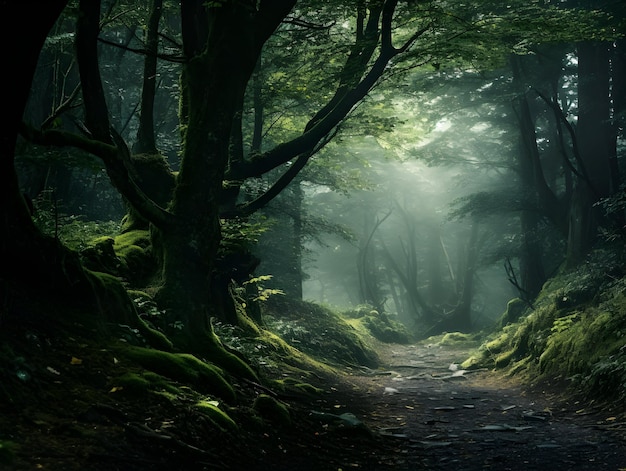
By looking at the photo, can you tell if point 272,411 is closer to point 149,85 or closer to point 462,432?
point 462,432

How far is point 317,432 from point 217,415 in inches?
60.2

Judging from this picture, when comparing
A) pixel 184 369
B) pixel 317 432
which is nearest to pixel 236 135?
pixel 184 369

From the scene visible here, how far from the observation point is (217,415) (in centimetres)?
443

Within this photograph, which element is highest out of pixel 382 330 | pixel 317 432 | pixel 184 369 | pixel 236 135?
pixel 236 135

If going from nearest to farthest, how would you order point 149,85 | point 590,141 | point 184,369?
point 184,369 < point 149,85 < point 590,141

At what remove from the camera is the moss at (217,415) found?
171 inches

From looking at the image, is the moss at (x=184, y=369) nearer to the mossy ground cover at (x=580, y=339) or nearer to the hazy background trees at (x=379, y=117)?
the hazy background trees at (x=379, y=117)

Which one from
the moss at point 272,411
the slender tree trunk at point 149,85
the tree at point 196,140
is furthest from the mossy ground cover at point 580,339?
the slender tree trunk at point 149,85

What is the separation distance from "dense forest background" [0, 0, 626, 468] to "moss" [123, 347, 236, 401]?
50cm

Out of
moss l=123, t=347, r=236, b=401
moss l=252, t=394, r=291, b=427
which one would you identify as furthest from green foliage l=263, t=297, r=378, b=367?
moss l=123, t=347, r=236, b=401

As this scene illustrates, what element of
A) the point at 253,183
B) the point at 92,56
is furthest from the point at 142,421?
the point at 253,183

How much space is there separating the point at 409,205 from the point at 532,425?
107 ft

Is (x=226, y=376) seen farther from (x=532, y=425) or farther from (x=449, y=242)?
(x=449, y=242)

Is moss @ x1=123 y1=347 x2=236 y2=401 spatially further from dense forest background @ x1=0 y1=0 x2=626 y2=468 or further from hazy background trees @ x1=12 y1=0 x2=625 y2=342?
hazy background trees @ x1=12 y1=0 x2=625 y2=342
